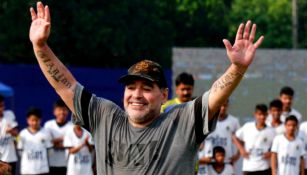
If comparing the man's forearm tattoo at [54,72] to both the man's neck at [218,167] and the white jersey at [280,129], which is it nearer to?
the man's neck at [218,167]

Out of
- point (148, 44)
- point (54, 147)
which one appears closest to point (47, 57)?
point (54, 147)

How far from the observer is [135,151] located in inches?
233

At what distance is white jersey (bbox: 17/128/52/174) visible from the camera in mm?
17422

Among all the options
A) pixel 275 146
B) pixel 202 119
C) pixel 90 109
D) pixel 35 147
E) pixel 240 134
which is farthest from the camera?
pixel 35 147

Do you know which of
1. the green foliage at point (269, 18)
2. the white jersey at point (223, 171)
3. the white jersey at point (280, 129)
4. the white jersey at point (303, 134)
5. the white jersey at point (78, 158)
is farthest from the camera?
the green foliage at point (269, 18)

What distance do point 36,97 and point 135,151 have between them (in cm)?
2077

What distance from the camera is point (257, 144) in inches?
674

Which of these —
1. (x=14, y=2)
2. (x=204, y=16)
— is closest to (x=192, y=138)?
(x=14, y=2)

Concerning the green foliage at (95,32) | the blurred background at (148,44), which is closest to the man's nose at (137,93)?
the blurred background at (148,44)

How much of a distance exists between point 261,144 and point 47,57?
11.3m

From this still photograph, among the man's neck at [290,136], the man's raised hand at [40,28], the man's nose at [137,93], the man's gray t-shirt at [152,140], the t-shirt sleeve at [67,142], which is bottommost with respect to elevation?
the man's gray t-shirt at [152,140]

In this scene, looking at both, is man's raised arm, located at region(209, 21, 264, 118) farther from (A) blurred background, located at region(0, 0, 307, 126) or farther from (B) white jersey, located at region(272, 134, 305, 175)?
(A) blurred background, located at region(0, 0, 307, 126)

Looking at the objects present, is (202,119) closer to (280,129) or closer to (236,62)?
(236,62)

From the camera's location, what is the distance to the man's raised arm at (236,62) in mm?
5797
